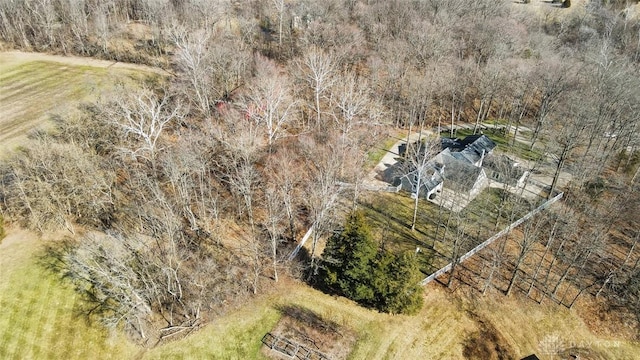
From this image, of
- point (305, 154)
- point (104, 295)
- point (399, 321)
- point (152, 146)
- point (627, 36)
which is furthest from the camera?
point (627, 36)

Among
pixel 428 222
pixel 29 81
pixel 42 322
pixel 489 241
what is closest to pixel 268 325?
pixel 42 322

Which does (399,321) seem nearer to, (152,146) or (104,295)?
(104,295)

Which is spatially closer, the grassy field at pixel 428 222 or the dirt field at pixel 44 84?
the grassy field at pixel 428 222

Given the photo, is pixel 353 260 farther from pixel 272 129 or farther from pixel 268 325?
pixel 272 129

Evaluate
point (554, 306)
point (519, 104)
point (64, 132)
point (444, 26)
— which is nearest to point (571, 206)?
point (554, 306)

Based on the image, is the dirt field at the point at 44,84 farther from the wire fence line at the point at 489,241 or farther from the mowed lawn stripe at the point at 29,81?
the wire fence line at the point at 489,241

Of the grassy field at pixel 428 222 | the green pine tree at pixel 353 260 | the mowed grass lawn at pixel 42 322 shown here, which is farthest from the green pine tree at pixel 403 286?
the mowed grass lawn at pixel 42 322
